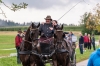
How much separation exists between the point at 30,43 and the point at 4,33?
263 ft

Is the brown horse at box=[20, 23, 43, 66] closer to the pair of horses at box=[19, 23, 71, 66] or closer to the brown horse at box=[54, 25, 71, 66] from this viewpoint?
the pair of horses at box=[19, 23, 71, 66]

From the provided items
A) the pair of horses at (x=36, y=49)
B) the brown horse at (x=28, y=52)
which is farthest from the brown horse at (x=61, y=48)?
the brown horse at (x=28, y=52)

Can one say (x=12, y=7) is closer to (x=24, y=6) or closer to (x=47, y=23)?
(x=24, y=6)

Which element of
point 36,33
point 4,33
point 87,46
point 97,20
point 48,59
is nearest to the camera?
point 36,33

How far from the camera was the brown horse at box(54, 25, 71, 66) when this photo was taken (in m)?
11.4

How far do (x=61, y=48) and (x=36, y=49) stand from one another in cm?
113

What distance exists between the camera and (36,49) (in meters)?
11.1

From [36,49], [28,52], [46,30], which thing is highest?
[46,30]

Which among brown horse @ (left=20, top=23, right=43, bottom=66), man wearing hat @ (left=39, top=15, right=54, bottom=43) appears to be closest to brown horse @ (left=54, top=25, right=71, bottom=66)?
man wearing hat @ (left=39, top=15, right=54, bottom=43)

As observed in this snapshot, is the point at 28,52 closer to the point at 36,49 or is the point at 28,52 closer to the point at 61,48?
the point at 36,49

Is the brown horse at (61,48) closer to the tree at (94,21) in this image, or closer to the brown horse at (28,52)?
the brown horse at (28,52)

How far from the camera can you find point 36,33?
35.1 ft

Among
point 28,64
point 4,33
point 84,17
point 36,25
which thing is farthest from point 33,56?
point 4,33

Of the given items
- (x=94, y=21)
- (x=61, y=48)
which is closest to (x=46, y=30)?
(x=61, y=48)
